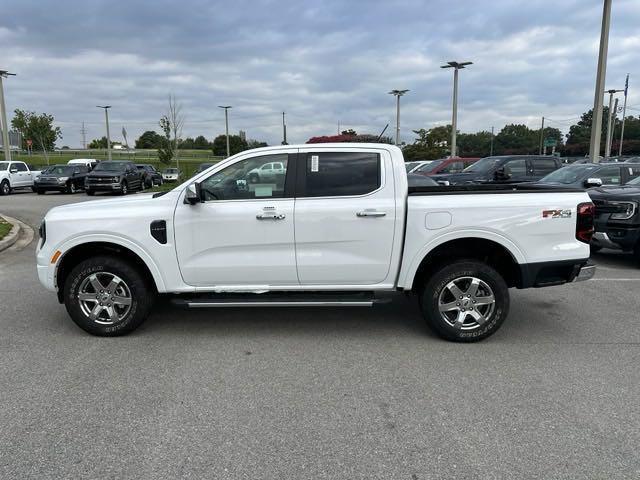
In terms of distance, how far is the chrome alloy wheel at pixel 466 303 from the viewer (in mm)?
4770

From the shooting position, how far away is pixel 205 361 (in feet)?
14.5

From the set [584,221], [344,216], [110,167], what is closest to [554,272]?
[584,221]

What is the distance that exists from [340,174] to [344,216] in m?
0.43

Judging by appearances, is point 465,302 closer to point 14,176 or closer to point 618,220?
point 618,220

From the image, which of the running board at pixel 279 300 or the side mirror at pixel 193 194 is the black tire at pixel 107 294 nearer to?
the running board at pixel 279 300

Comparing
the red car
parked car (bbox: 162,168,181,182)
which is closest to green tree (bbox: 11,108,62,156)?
parked car (bbox: 162,168,181,182)

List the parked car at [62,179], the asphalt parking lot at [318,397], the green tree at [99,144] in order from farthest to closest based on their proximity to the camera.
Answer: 1. the green tree at [99,144]
2. the parked car at [62,179]
3. the asphalt parking lot at [318,397]

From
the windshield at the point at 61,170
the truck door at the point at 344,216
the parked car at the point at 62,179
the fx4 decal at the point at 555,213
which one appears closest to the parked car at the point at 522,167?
the fx4 decal at the point at 555,213

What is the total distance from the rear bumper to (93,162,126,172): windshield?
23.5m

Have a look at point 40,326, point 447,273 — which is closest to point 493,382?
point 447,273

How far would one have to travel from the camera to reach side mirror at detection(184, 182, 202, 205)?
183 inches

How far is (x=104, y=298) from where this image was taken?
4.95m

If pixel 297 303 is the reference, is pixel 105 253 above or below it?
above

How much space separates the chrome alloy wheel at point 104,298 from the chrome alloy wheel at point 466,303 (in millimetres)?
3047
